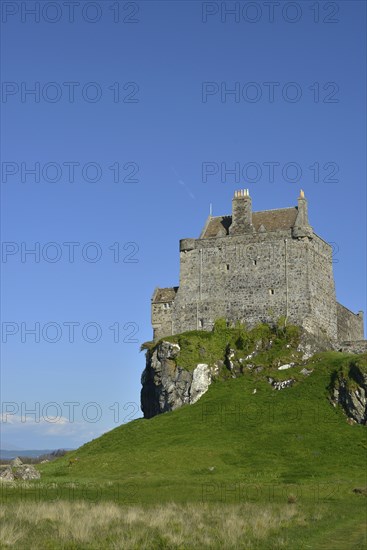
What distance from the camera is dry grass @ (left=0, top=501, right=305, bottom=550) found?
26062 mm

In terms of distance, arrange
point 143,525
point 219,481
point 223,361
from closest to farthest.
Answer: point 143,525 < point 219,481 < point 223,361

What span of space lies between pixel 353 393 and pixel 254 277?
19399 millimetres

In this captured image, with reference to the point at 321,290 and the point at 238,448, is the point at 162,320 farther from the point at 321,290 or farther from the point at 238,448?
the point at 238,448

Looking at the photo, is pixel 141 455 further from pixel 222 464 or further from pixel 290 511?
pixel 290 511

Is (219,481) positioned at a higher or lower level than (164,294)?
lower

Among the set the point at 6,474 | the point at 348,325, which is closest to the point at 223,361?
the point at 348,325

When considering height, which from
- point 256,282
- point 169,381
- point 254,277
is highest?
point 254,277

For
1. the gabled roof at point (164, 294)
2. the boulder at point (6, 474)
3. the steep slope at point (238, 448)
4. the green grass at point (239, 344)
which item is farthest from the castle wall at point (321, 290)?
the boulder at point (6, 474)

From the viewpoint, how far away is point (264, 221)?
84.8 metres

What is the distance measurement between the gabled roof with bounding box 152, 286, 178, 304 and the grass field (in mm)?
14123

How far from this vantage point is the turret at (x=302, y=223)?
263ft

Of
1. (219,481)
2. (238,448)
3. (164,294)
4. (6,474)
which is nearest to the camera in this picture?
(219,481)

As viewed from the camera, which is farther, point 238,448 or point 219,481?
point 238,448

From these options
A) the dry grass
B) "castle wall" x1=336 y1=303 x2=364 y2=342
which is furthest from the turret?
the dry grass
